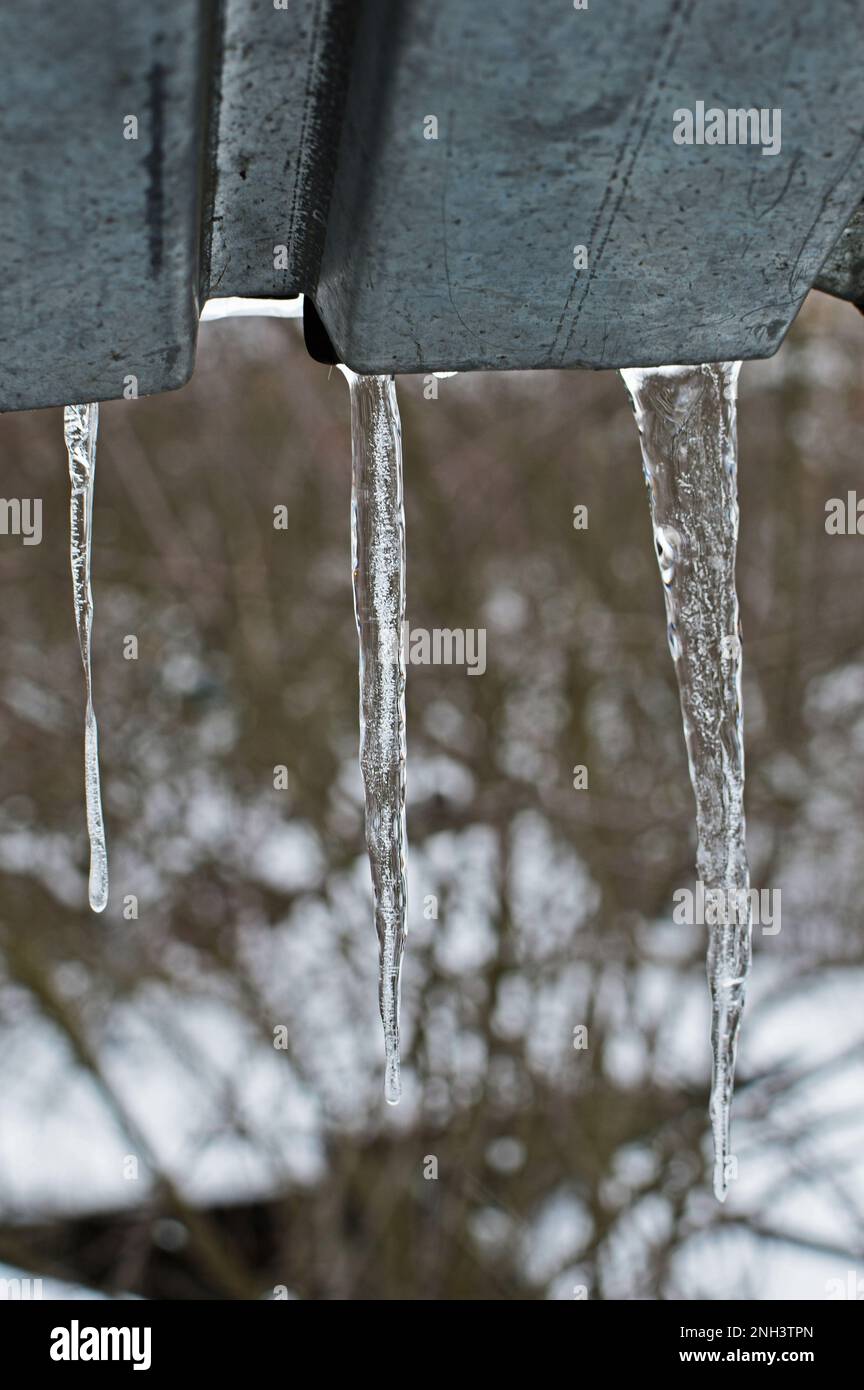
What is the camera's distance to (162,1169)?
470 centimetres

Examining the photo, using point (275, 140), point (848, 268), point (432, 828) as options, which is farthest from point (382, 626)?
point (432, 828)

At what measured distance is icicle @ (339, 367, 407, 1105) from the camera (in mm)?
1290

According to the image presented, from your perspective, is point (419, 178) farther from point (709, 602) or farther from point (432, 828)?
point (432, 828)

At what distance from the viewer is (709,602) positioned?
135 centimetres

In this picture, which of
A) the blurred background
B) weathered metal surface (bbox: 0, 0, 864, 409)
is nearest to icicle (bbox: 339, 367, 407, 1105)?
weathered metal surface (bbox: 0, 0, 864, 409)

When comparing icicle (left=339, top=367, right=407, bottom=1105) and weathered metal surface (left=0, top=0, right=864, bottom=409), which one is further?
icicle (left=339, top=367, right=407, bottom=1105)

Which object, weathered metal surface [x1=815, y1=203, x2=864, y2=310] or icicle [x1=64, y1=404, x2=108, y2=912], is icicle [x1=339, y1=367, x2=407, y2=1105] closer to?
icicle [x1=64, y1=404, x2=108, y2=912]

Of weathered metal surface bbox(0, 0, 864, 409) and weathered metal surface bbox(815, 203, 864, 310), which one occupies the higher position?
Answer: weathered metal surface bbox(815, 203, 864, 310)

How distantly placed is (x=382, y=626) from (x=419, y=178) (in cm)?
75

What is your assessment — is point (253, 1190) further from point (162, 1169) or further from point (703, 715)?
point (703, 715)

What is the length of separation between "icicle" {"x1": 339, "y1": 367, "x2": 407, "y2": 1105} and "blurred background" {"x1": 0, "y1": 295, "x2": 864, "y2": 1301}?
2.99 meters

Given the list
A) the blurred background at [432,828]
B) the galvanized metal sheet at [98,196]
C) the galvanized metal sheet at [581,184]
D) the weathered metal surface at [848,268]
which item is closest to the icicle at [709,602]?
the weathered metal surface at [848,268]


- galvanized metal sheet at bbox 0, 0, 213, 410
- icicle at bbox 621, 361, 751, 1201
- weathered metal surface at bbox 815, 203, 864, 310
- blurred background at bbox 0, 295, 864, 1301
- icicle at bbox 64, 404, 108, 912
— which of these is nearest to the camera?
galvanized metal sheet at bbox 0, 0, 213, 410

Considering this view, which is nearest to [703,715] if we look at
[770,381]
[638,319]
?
[638,319]
